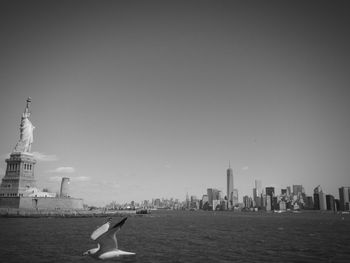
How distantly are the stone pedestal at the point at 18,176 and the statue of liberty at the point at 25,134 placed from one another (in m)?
2.38

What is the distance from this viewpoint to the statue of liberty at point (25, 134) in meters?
106

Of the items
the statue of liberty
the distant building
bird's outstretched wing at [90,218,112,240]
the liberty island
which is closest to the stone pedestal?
the liberty island

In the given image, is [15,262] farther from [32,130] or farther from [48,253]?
[32,130]

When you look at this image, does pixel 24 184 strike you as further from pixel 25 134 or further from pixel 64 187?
pixel 64 187

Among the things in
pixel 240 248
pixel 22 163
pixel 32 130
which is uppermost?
pixel 32 130

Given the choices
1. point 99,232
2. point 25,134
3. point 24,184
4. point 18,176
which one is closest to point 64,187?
point 24,184

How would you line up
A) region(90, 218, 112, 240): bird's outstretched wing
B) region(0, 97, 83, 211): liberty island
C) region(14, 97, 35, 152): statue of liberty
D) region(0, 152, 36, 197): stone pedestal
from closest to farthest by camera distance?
region(90, 218, 112, 240): bird's outstretched wing, region(0, 97, 83, 211): liberty island, region(0, 152, 36, 197): stone pedestal, region(14, 97, 35, 152): statue of liberty

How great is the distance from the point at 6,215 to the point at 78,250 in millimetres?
60200

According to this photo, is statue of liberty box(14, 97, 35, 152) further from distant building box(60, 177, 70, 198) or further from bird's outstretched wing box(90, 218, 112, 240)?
bird's outstretched wing box(90, 218, 112, 240)

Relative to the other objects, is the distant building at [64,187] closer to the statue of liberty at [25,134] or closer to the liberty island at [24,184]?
the liberty island at [24,184]

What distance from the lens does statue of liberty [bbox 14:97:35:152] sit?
346 ft

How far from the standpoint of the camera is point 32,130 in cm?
10962

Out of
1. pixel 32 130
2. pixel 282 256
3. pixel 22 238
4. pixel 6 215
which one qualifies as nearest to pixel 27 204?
pixel 6 215

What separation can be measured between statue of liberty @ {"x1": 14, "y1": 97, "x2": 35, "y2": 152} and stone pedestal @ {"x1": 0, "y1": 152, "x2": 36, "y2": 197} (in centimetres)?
238
